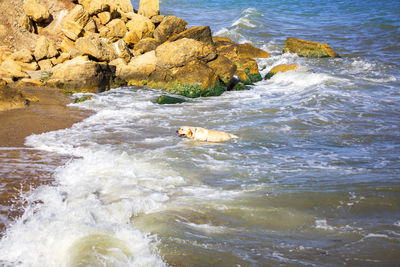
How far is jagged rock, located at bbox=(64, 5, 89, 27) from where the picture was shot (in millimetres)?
15281

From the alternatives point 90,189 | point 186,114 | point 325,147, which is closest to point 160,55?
point 186,114

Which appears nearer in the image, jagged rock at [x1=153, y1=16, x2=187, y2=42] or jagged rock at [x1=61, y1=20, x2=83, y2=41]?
jagged rock at [x1=61, y1=20, x2=83, y2=41]

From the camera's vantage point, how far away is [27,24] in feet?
48.2

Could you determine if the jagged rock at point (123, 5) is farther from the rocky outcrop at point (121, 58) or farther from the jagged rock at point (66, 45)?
the jagged rock at point (66, 45)

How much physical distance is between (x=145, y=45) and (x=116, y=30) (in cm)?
199

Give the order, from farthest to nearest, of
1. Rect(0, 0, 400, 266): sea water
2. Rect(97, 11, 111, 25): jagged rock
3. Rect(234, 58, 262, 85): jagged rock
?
Rect(97, 11, 111, 25): jagged rock → Rect(234, 58, 262, 85): jagged rock → Rect(0, 0, 400, 266): sea water

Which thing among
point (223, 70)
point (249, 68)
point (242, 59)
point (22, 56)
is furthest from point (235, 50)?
point (22, 56)

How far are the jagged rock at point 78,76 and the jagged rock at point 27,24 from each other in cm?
413

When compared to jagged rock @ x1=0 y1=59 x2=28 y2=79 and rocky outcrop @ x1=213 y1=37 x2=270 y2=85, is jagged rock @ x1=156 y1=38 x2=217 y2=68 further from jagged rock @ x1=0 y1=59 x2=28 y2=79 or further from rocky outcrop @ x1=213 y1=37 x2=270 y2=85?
jagged rock @ x1=0 y1=59 x2=28 y2=79

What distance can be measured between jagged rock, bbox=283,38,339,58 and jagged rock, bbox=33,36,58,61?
1101cm

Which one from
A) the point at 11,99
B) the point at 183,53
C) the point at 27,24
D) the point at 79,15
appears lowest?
the point at 11,99

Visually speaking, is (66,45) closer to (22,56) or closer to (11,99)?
(22,56)

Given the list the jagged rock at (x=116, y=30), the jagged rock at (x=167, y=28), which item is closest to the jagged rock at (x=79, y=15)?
the jagged rock at (x=116, y=30)

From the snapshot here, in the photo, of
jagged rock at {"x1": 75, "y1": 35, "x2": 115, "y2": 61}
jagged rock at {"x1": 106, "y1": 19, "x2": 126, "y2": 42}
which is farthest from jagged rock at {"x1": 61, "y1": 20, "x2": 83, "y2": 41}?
jagged rock at {"x1": 75, "y1": 35, "x2": 115, "y2": 61}
